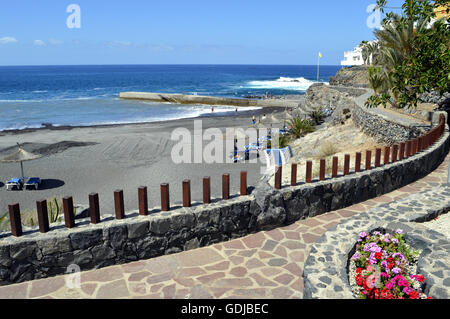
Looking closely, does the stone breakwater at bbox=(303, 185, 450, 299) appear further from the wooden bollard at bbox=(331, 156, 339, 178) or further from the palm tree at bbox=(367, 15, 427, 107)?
the palm tree at bbox=(367, 15, 427, 107)

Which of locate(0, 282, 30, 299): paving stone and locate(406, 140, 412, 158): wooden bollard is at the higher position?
locate(406, 140, 412, 158): wooden bollard

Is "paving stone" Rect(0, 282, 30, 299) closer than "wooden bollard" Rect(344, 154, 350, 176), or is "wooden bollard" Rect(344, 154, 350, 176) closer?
"paving stone" Rect(0, 282, 30, 299)

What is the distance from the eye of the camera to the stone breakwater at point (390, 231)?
377 centimetres

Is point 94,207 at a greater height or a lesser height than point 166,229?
greater

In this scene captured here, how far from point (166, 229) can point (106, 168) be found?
45.0 ft

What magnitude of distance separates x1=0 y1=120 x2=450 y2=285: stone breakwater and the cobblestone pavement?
0.14 metres

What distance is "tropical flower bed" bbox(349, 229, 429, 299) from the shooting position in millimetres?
3729

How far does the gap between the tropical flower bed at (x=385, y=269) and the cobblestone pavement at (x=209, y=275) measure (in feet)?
2.42

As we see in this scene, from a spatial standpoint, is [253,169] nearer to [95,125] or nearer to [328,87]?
[95,125]

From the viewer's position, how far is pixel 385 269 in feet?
13.5

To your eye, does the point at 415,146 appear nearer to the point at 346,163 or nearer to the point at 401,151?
the point at 401,151

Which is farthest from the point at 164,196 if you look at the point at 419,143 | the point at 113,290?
the point at 419,143

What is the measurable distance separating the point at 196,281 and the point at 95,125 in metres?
31.2

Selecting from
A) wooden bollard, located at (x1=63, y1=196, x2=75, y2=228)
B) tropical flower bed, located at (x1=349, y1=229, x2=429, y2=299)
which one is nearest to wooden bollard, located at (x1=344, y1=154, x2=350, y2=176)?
tropical flower bed, located at (x1=349, y1=229, x2=429, y2=299)
